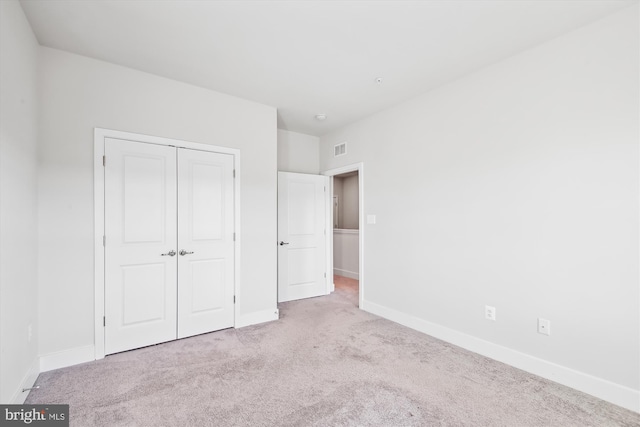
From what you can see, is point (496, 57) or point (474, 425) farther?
point (496, 57)

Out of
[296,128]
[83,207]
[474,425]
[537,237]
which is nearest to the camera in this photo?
[474,425]

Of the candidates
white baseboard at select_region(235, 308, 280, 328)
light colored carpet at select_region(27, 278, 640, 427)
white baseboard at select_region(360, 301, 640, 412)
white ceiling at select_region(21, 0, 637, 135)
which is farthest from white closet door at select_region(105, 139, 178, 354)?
white baseboard at select_region(360, 301, 640, 412)

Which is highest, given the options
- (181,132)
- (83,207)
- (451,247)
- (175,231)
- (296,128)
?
(296,128)

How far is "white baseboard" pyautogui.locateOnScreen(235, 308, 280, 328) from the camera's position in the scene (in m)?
3.44

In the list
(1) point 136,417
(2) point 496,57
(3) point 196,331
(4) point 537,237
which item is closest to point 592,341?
(4) point 537,237

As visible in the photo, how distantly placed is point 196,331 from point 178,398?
1.17m

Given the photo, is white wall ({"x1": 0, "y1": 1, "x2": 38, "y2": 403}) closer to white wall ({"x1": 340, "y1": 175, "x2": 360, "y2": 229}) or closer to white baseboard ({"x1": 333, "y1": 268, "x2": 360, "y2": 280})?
white baseboard ({"x1": 333, "y1": 268, "x2": 360, "y2": 280})

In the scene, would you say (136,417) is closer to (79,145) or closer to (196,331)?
(196,331)

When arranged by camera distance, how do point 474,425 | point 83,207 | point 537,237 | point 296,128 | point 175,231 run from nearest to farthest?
point 474,425 < point 537,237 < point 83,207 < point 175,231 < point 296,128

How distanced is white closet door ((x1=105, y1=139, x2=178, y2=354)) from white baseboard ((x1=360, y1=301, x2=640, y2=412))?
2.81 m

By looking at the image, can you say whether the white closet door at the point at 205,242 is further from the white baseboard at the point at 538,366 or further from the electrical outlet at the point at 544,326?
the electrical outlet at the point at 544,326

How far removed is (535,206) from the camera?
95.9 inches

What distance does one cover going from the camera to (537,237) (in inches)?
95.5

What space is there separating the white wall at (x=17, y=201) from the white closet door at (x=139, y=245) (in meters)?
0.52
